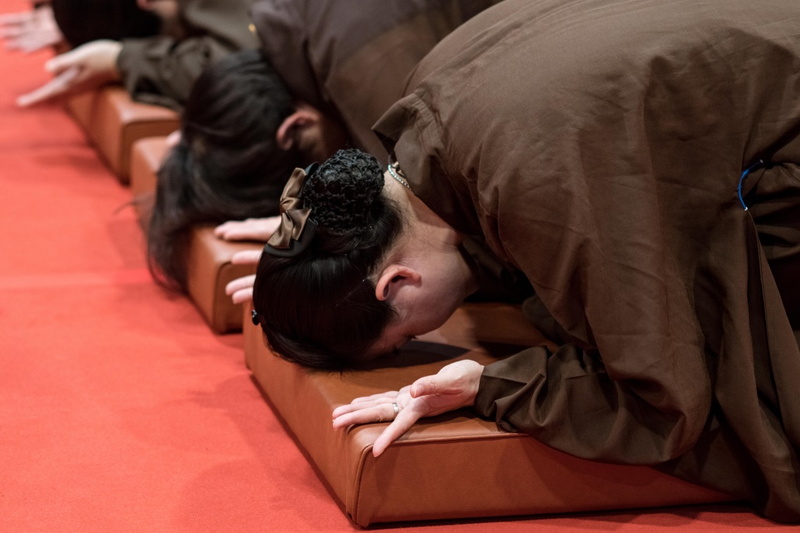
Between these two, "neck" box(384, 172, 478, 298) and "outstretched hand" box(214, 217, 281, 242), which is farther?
"outstretched hand" box(214, 217, 281, 242)

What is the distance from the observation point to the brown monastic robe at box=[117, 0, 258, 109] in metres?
3.59

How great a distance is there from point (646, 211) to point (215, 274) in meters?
1.17

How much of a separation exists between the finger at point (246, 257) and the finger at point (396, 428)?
811 millimetres

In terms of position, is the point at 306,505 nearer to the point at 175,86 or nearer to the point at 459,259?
the point at 459,259

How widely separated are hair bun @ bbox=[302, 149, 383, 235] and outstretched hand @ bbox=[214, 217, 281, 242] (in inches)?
29.4

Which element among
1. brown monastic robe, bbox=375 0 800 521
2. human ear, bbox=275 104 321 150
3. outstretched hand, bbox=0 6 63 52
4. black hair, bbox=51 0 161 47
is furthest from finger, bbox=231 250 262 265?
outstretched hand, bbox=0 6 63 52

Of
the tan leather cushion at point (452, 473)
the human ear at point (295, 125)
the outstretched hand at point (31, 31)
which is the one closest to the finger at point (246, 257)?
the human ear at point (295, 125)

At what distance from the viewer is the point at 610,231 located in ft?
6.01

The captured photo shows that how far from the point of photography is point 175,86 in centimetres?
370

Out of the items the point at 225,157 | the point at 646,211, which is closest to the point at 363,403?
the point at 646,211

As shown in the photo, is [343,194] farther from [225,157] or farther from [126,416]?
[225,157]

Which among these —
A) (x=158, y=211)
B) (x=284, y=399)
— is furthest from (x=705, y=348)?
(x=158, y=211)

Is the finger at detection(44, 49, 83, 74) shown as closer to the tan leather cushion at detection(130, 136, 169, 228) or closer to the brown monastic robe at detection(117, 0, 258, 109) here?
the brown monastic robe at detection(117, 0, 258, 109)

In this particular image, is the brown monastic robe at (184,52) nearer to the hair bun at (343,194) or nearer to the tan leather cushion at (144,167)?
the tan leather cushion at (144,167)
